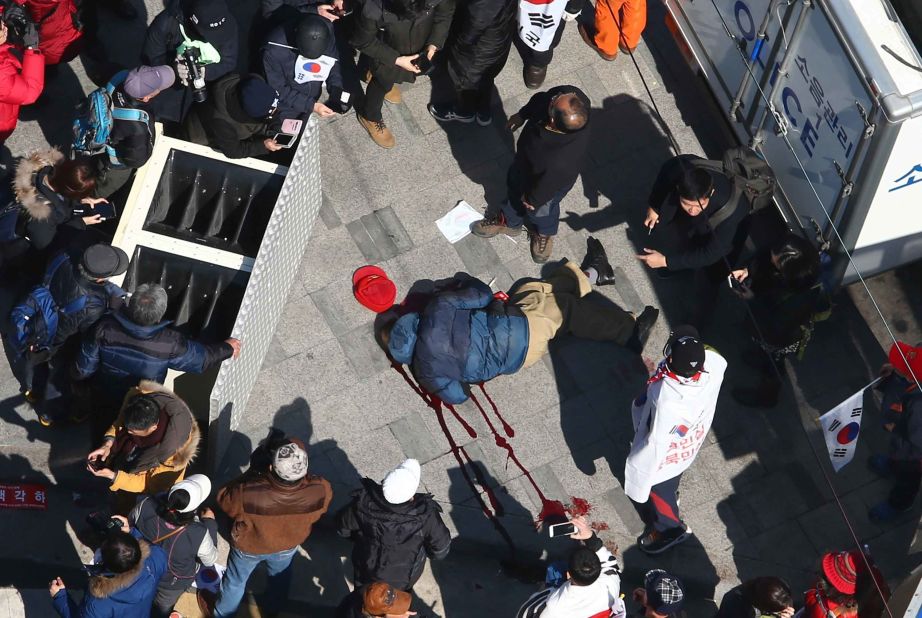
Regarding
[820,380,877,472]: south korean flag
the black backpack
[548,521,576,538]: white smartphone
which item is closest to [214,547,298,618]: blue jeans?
[548,521,576,538]: white smartphone

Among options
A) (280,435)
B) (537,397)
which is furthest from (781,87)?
(280,435)

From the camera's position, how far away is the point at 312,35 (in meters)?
8.84

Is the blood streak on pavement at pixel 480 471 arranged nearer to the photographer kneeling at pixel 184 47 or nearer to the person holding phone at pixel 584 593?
the person holding phone at pixel 584 593

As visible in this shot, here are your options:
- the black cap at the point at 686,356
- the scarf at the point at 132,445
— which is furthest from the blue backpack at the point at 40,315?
the black cap at the point at 686,356

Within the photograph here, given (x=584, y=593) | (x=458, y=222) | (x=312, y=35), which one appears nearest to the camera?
(x=584, y=593)

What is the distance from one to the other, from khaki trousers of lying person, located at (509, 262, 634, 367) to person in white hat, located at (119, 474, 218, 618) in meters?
2.63

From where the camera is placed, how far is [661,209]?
942 cm

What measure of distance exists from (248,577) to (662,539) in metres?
2.88

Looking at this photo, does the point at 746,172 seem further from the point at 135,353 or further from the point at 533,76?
the point at 135,353

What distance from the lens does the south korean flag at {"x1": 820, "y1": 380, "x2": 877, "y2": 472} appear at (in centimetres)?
822

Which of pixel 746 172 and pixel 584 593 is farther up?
pixel 746 172

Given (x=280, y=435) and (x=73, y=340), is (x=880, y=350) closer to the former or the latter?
(x=280, y=435)

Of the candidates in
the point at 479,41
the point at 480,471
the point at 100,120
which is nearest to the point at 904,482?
the point at 480,471

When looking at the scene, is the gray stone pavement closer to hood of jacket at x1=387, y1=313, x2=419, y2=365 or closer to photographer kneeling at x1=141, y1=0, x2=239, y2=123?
hood of jacket at x1=387, y1=313, x2=419, y2=365
